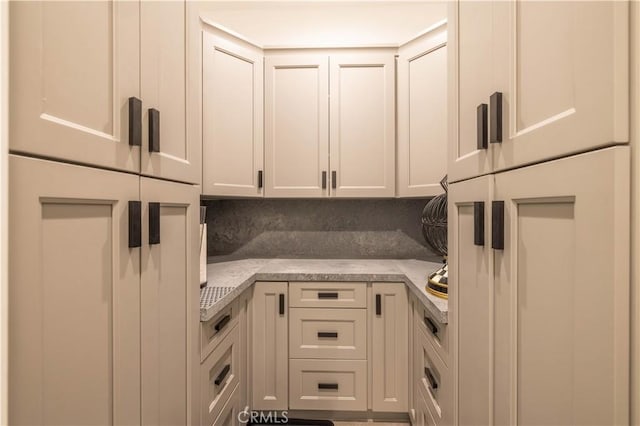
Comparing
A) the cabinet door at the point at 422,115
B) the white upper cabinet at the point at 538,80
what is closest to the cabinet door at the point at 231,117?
the cabinet door at the point at 422,115

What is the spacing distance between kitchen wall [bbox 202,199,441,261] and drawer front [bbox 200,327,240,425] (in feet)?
2.87

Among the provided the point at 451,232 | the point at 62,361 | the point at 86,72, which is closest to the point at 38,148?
the point at 86,72

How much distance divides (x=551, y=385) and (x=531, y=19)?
612 mm

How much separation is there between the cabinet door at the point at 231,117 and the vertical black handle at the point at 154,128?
0.96m

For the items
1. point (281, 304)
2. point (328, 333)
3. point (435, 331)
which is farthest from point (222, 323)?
point (435, 331)

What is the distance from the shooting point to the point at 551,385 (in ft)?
1.52

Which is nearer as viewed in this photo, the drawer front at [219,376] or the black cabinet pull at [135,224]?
the black cabinet pull at [135,224]

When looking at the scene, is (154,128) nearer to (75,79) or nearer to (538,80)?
(75,79)

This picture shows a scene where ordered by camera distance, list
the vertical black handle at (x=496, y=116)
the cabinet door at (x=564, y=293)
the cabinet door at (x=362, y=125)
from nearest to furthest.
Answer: the cabinet door at (x=564, y=293)
the vertical black handle at (x=496, y=116)
the cabinet door at (x=362, y=125)

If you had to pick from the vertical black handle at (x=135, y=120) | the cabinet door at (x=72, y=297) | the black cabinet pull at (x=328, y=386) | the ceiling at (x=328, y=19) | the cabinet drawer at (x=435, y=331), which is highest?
the ceiling at (x=328, y=19)

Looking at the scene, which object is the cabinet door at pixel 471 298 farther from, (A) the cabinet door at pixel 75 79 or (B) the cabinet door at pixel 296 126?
(B) the cabinet door at pixel 296 126

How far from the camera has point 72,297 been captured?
1.58ft

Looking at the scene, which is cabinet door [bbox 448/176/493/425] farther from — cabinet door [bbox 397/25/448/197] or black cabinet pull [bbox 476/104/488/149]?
cabinet door [bbox 397/25/448/197]

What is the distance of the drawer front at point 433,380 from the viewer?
98cm
